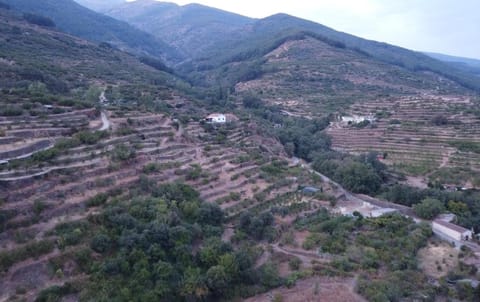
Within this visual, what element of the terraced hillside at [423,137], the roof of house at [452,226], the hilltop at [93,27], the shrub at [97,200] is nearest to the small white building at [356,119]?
the terraced hillside at [423,137]

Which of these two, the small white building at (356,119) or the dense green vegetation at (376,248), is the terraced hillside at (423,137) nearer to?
the small white building at (356,119)

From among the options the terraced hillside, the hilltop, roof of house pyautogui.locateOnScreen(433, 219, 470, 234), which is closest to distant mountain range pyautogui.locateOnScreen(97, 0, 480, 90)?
the hilltop

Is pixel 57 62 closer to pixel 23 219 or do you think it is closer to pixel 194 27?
pixel 23 219

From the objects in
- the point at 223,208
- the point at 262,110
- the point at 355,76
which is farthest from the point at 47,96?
the point at 355,76

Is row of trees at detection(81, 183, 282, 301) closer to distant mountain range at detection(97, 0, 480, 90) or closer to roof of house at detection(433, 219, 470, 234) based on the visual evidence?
roof of house at detection(433, 219, 470, 234)

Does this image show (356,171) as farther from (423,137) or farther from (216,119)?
(423,137)

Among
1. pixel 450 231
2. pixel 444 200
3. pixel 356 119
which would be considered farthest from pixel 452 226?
pixel 356 119
